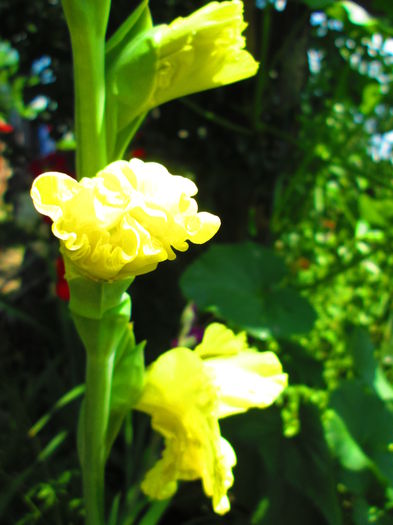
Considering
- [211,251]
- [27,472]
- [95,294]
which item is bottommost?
[27,472]

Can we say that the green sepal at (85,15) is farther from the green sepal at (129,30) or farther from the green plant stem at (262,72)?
the green plant stem at (262,72)

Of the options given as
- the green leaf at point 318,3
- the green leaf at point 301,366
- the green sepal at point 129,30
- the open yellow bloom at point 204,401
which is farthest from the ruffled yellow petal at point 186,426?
the green leaf at point 318,3

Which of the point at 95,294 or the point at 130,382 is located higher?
the point at 95,294

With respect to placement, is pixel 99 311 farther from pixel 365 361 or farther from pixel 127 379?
pixel 365 361

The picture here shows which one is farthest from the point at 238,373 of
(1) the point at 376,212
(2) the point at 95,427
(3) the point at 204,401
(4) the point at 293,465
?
(1) the point at 376,212

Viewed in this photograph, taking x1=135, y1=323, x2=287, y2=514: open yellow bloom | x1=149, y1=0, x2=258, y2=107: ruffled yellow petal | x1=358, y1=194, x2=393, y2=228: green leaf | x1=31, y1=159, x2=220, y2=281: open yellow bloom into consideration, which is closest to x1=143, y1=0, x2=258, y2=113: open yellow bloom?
x1=149, y1=0, x2=258, y2=107: ruffled yellow petal

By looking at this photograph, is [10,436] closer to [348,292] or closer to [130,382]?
[130,382]

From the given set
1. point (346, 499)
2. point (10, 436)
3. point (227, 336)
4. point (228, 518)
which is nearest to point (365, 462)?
point (346, 499)

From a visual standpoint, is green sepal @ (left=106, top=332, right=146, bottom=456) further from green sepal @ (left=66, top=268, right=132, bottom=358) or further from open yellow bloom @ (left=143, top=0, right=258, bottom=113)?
open yellow bloom @ (left=143, top=0, right=258, bottom=113)
